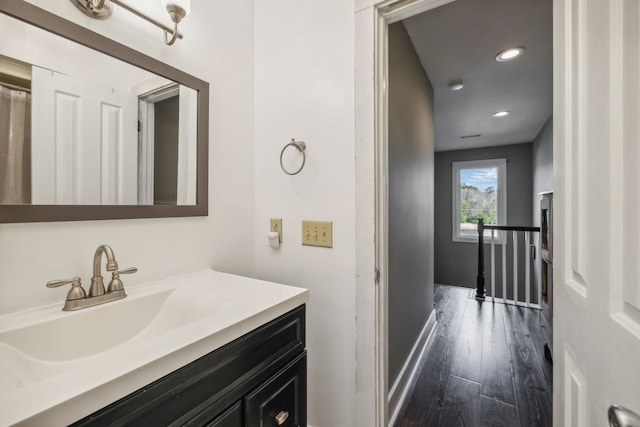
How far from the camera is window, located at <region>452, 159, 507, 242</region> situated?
17.2ft

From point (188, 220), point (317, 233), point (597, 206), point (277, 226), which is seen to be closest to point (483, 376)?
point (317, 233)

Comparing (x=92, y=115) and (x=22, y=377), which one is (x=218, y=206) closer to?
(x=92, y=115)

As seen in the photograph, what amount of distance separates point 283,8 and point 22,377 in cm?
170

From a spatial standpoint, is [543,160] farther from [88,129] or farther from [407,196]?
[88,129]

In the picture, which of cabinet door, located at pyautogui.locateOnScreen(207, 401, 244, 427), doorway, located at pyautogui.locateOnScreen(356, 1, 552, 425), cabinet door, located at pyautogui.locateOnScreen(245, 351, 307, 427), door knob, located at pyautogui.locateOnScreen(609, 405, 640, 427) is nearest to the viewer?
door knob, located at pyautogui.locateOnScreen(609, 405, 640, 427)

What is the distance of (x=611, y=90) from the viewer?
0.50 meters

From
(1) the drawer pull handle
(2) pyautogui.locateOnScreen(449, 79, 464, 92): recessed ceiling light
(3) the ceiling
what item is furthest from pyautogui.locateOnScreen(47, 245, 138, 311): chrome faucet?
(2) pyautogui.locateOnScreen(449, 79, 464, 92): recessed ceiling light

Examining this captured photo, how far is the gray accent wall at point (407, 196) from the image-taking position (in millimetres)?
1689

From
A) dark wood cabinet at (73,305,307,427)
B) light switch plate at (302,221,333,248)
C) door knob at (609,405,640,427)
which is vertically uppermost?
light switch plate at (302,221,333,248)

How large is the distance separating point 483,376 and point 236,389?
204 centimetres

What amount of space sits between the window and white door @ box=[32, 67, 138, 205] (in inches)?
225

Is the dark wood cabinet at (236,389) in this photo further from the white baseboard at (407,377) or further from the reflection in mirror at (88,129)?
the white baseboard at (407,377)

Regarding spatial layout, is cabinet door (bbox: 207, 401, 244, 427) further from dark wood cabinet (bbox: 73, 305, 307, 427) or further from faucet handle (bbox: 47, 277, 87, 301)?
faucet handle (bbox: 47, 277, 87, 301)

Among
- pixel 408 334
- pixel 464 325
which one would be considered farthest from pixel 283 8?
pixel 464 325
